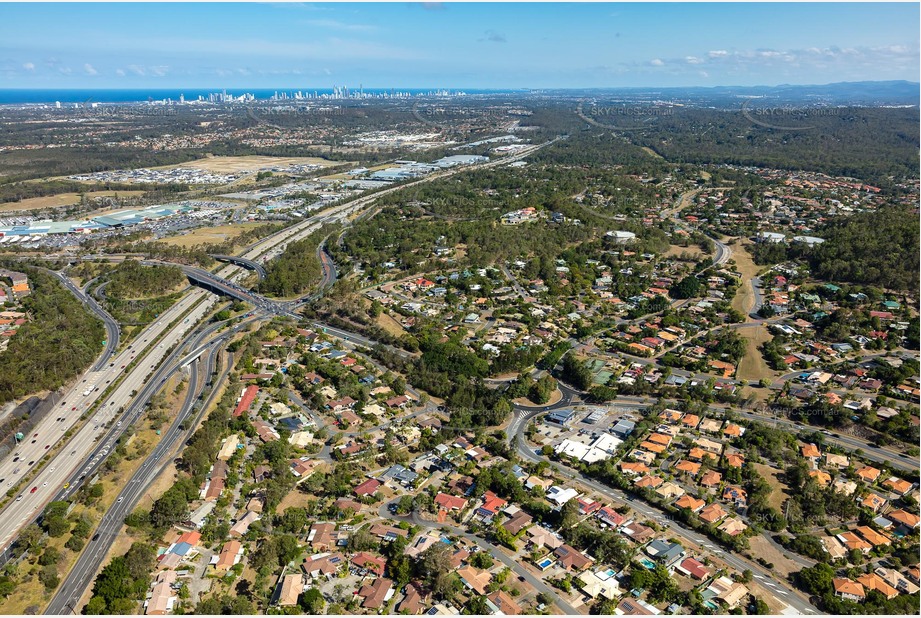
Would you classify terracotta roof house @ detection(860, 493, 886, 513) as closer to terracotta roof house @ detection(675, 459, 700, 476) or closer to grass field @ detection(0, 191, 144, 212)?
terracotta roof house @ detection(675, 459, 700, 476)

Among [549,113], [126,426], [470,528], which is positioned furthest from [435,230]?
[549,113]

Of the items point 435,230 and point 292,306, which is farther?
point 435,230

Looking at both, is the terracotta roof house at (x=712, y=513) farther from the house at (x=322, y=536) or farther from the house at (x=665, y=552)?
the house at (x=322, y=536)

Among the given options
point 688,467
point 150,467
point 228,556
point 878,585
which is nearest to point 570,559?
point 688,467

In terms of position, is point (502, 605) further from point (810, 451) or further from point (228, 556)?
point (810, 451)

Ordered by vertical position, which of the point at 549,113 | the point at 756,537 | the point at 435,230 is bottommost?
the point at 756,537

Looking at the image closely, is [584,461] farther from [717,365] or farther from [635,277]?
[635,277]

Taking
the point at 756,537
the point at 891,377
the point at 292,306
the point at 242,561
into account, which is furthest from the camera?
the point at 292,306
